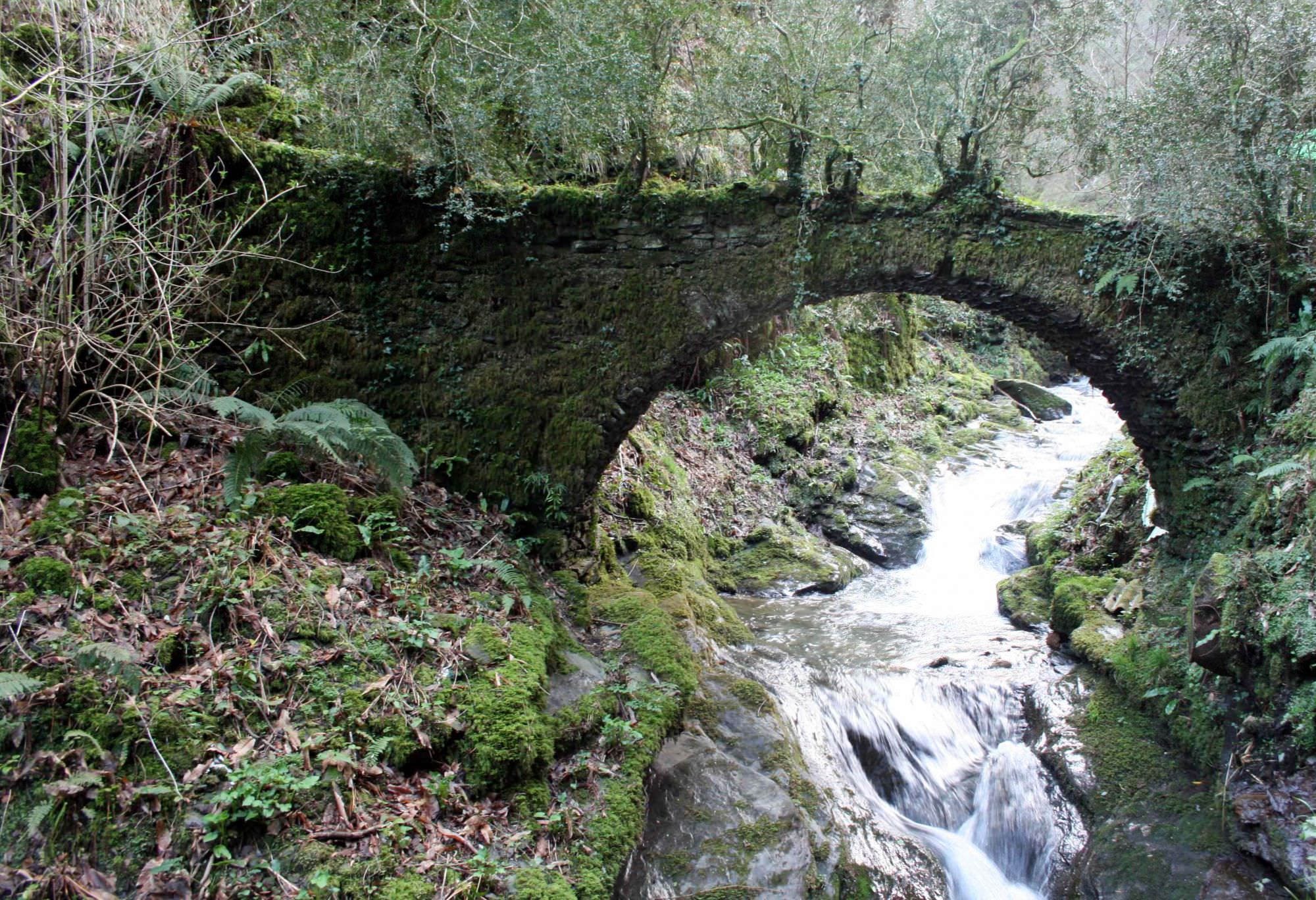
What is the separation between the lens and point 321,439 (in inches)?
196

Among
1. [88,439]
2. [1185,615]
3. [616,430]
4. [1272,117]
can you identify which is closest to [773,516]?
[616,430]

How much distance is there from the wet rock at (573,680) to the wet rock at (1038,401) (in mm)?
13498

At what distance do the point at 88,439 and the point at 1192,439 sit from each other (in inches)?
301

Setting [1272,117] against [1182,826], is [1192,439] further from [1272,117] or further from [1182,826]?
[1182,826]

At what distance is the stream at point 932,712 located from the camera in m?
5.08

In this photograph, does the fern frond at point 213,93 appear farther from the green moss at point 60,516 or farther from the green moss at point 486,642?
the green moss at point 486,642

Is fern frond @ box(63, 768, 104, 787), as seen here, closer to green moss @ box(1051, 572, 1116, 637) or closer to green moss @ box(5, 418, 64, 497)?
green moss @ box(5, 418, 64, 497)

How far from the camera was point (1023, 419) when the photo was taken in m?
15.5

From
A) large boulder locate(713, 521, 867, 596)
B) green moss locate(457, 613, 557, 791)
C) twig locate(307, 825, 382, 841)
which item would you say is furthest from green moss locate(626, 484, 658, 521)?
twig locate(307, 825, 382, 841)

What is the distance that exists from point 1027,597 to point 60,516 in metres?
8.25

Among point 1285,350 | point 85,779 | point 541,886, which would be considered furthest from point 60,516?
point 1285,350

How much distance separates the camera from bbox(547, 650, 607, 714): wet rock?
470cm

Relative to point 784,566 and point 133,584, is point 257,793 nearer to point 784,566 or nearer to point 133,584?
point 133,584

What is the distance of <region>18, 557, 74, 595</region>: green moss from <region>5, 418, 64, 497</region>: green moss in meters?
0.78
